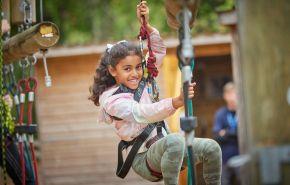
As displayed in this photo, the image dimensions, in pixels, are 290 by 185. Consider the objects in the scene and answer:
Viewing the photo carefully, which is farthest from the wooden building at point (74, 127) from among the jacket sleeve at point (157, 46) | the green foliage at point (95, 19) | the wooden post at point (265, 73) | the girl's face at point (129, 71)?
the wooden post at point (265, 73)

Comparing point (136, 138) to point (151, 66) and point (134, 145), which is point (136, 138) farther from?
point (151, 66)

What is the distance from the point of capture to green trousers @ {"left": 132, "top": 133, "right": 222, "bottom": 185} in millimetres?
4391

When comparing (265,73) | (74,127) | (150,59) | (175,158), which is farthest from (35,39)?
(74,127)

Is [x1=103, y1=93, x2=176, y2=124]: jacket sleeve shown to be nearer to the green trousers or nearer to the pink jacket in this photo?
the pink jacket

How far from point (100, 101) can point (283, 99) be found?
231 cm

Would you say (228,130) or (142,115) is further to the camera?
(228,130)

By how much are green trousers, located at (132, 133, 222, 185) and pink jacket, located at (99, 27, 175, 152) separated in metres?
0.15

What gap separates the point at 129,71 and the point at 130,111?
1.45 feet

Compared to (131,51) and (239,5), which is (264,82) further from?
(131,51)

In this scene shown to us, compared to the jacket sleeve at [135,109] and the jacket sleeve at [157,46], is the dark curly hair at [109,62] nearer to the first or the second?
the jacket sleeve at [157,46]

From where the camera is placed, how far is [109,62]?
511 centimetres

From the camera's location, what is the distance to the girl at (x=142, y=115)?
4.39 meters

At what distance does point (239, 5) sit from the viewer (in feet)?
9.77

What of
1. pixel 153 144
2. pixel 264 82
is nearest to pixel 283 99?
pixel 264 82
